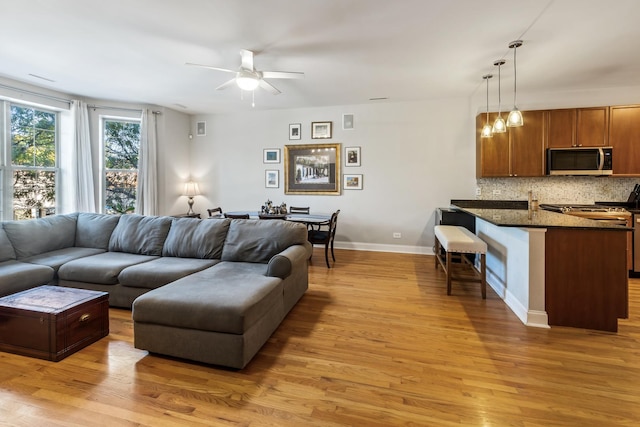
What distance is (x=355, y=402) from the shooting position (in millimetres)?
1778

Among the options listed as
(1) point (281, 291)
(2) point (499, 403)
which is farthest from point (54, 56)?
(2) point (499, 403)

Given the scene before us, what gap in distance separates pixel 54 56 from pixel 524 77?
19.7 feet

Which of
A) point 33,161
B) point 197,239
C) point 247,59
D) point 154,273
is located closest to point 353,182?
point 247,59

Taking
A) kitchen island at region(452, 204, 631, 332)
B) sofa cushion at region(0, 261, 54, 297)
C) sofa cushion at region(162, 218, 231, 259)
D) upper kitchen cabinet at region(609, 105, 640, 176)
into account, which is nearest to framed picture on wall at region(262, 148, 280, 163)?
sofa cushion at region(162, 218, 231, 259)

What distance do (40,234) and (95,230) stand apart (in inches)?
20.7

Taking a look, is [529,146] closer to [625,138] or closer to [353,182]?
[625,138]

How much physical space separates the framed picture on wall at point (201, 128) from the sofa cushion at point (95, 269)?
403 cm

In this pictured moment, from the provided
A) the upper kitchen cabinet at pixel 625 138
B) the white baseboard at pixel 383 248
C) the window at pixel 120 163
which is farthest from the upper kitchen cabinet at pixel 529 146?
the window at pixel 120 163

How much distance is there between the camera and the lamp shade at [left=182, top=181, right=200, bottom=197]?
21.2ft

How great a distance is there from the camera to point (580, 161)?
4.53 metres

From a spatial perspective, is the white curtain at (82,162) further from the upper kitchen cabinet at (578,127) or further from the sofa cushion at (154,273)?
the upper kitchen cabinet at (578,127)

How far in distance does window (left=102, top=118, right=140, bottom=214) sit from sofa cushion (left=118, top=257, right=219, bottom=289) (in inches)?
130

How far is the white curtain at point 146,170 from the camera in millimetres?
5680

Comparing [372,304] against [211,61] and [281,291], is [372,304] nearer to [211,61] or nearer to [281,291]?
[281,291]
